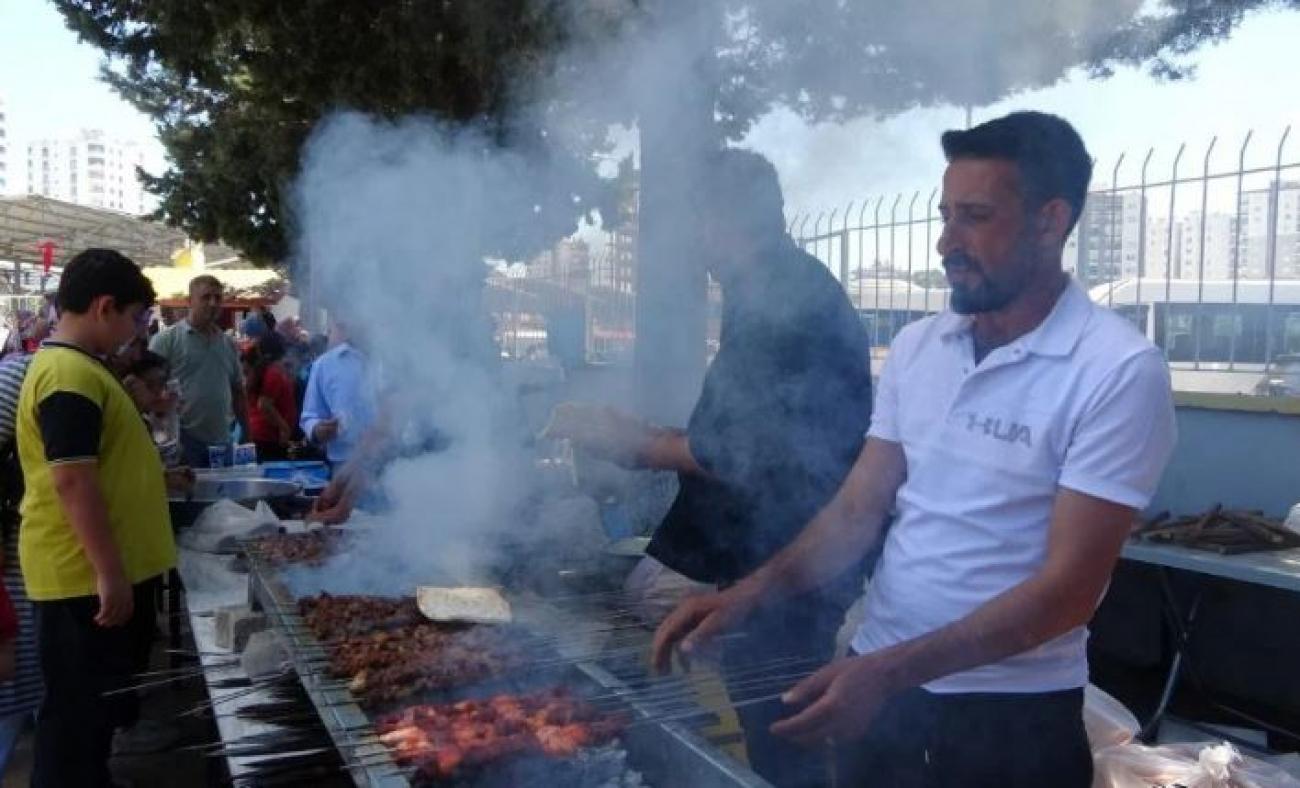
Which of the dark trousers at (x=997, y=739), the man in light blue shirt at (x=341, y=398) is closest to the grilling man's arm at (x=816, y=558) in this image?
the dark trousers at (x=997, y=739)

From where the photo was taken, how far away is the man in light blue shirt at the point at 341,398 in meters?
5.64

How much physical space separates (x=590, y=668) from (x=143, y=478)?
1.81m

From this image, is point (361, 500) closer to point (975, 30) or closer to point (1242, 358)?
point (975, 30)

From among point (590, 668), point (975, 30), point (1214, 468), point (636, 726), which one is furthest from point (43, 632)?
point (1214, 468)

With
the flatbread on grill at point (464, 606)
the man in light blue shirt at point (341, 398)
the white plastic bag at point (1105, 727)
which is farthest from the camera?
the man in light blue shirt at point (341, 398)

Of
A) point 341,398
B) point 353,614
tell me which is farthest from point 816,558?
point 341,398

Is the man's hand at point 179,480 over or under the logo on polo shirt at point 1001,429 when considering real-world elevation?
under

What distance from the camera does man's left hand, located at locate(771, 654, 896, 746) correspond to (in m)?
1.62

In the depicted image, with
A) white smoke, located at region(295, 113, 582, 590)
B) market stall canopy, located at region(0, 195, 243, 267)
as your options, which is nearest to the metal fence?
white smoke, located at region(295, 113, 582, 590)

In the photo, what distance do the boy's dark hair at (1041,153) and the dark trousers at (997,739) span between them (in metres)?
0.87

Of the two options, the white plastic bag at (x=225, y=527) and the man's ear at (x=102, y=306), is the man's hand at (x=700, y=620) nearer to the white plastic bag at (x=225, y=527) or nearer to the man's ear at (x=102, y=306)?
the man's ear at (x=102, y=306)

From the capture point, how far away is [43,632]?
3.24 metres

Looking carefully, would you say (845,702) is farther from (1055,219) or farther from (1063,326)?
(1055,219)

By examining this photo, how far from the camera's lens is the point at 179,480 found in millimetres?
4535
